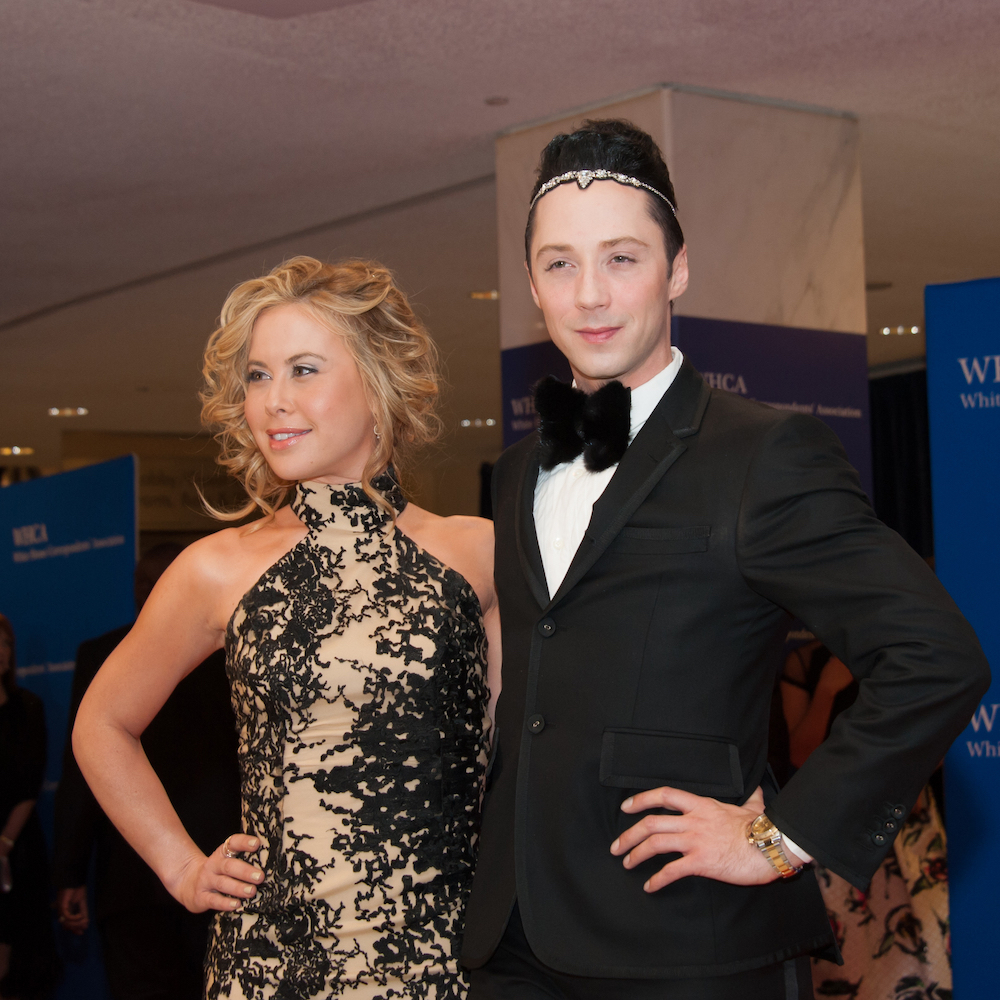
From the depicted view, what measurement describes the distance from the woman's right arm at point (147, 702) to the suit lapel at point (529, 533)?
25.5 inches

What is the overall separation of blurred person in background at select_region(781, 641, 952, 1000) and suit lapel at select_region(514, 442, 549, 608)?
8.76ft

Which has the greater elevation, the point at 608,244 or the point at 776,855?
the point at 608,244

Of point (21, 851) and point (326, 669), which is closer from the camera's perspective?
point (326, 669)

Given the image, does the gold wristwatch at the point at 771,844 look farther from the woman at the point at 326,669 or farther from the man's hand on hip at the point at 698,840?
the woman at the point at 326,669

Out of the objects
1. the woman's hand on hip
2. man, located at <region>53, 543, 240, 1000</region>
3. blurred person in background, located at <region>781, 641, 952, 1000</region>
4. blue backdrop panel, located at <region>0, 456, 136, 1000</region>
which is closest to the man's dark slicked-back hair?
the woman's hand on hip

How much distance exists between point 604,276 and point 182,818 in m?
2.79

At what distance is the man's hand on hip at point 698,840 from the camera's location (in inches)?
62.9

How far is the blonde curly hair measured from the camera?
2.32 m

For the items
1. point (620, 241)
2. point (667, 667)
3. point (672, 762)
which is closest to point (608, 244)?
point (620, 241)

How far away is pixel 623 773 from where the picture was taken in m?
1.67

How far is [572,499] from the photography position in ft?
6.15

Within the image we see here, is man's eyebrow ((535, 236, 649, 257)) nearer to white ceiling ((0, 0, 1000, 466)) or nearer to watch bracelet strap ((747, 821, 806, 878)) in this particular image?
watch bracelet strap ((747, 821, 806, 878))

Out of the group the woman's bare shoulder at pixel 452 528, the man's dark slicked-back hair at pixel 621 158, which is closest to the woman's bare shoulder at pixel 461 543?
the woman's bare shoulder at pixel 452 528

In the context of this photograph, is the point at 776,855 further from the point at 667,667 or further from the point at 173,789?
the point at 173,789
